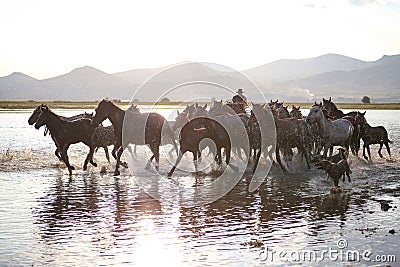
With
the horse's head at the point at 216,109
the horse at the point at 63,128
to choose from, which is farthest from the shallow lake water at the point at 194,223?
the horse's head at the point at 216,109

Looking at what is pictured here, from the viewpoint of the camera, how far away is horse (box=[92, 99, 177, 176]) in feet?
65.2

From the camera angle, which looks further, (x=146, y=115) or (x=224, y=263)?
(x=146, y=115)

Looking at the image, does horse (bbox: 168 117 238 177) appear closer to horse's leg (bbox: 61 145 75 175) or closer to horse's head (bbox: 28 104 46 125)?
horse's leg (bbox: 61 145 75 175)

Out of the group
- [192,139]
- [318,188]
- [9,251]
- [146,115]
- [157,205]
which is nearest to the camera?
[9,251]

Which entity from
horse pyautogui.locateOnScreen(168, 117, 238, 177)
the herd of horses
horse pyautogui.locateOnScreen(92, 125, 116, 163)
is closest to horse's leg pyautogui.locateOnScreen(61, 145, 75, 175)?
the herd of horses

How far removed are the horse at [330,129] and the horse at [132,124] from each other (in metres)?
5.15

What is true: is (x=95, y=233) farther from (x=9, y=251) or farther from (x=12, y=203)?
(x=12, y=203)

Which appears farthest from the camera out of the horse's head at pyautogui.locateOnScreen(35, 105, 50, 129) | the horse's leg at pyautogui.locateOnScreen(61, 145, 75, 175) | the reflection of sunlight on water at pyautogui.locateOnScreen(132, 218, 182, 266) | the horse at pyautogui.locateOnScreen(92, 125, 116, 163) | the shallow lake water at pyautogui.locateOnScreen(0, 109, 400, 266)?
the horse at pyautogui.locateOnScreen(92, 125, 116, 163)

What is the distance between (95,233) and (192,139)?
842 cm

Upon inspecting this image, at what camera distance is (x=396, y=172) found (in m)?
20.4

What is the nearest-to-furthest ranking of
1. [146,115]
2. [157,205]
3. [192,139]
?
1. [157,205]
2. [192,139]
3. [146,115]

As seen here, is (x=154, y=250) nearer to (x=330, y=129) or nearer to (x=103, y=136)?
(x=103, y=136)

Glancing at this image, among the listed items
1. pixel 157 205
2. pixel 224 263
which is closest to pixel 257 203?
pixel 157 205

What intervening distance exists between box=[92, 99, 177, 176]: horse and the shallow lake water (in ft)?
5.50
